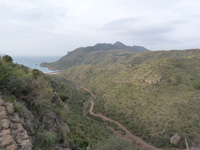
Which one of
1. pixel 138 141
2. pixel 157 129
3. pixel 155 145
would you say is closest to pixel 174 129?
pixel 157 129

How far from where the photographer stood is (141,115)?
2466 cm

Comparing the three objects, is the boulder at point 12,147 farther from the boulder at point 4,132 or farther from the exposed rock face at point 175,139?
the exposed rock face at point 175,139

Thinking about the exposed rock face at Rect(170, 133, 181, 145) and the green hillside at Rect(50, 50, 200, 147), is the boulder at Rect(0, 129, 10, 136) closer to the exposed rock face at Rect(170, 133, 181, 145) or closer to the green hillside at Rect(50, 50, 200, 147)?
Answer: the green hillside at Rect(50, 50, 200, 147)

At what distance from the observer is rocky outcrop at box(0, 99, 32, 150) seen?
13.7ft

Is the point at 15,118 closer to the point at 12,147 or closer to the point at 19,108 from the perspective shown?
the point at 19,108

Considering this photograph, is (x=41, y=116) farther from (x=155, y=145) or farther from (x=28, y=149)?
(x=155, y=145)

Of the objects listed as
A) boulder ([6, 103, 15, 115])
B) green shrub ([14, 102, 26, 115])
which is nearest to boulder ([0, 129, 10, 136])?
boulder ([6, 103, 15, 115])

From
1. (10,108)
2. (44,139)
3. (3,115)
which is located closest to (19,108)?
(10,108)

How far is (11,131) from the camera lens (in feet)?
15.0

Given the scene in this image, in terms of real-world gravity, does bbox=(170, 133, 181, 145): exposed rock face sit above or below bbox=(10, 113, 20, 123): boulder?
below

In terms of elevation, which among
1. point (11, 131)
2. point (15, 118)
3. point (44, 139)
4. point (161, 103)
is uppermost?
point (15, 118)

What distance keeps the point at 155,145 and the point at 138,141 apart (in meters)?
2.61

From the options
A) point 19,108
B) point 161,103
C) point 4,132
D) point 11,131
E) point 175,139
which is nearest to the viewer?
point 4,132

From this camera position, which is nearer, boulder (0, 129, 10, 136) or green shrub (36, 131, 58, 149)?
boulder (0, 129, 10, 136)
